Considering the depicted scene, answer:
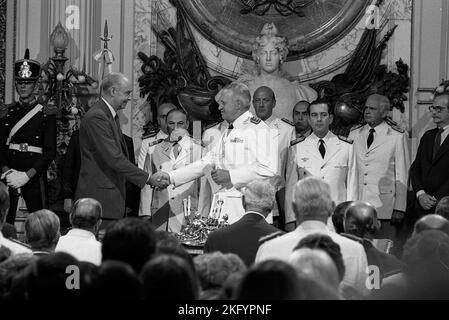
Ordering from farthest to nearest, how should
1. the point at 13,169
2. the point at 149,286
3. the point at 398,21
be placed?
the point at 398,21 < the point at 13,169 < the point at 149,286

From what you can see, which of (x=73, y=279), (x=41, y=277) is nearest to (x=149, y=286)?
(x=41, y=277)

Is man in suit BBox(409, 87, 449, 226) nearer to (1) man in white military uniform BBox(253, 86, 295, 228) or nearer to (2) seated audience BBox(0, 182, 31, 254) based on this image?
(1) man in white military uniform BBox(253, 86, 295, 228)

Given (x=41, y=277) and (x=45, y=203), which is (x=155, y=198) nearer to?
(x=45, y=203)

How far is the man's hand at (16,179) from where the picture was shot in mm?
9383

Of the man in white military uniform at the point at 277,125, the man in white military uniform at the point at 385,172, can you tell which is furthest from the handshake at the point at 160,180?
the man in white military uniform at the point at 385,172

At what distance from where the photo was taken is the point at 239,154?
28.2 feet

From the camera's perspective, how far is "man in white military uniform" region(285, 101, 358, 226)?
937cm

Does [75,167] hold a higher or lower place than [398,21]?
lower

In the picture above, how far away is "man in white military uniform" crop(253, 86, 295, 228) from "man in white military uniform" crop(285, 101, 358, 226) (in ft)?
0.37

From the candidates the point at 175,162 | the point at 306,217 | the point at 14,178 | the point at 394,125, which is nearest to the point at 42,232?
the point at 306,217

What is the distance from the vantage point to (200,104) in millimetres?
10953

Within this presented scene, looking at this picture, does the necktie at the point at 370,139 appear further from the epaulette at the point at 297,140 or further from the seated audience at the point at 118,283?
the seated audience at the point at 118,283

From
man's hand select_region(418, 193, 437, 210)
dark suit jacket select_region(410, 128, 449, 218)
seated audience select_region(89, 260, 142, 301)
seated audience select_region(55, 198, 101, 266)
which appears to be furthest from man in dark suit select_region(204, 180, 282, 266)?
dark suit jacket select_region(410, 128, 449, 218)

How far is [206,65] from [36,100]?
1.93 meters
